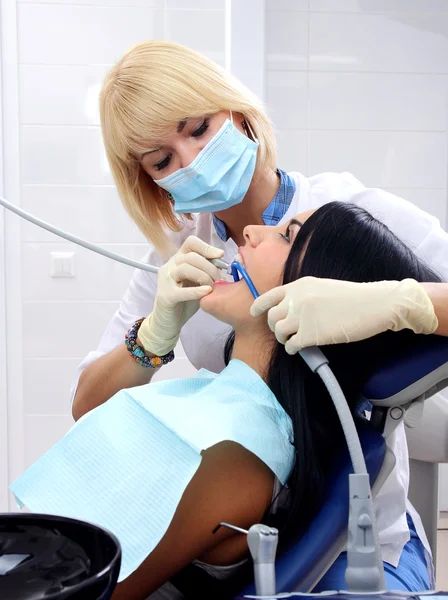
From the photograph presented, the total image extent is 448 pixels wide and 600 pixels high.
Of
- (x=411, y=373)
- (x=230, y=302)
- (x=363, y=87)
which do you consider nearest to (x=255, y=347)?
(x=230, y=302)

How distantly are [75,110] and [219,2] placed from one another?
2.54 ft

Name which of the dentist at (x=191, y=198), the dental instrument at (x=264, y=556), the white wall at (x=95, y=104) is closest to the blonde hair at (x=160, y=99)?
the dentist at (x=191, y=198)

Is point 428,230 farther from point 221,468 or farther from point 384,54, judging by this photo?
point 384,54

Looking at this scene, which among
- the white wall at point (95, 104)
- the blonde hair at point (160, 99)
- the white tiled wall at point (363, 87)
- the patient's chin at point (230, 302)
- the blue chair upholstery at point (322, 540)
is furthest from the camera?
the white tiled wall at point (363, 87)

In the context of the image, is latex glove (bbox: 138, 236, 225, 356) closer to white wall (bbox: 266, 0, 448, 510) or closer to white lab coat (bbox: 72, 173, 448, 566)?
white lab coat (bbox: 72, 173, 448, 566)

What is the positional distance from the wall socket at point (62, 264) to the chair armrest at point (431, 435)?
1.80m

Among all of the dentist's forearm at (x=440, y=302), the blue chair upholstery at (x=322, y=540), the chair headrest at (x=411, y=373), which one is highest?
the dentist's forearm at (x=440, y=302)

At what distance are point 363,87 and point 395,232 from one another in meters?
2.02

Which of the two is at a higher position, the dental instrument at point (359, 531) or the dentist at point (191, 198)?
the dentist at point (191, 198)

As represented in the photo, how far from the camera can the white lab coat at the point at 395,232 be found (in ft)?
4.50

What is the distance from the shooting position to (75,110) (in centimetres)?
295

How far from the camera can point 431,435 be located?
1633 mm

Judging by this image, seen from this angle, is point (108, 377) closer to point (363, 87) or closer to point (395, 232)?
point (395, 232)

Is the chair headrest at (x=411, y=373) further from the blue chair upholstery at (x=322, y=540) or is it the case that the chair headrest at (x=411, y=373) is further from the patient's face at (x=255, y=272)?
the patient's face at (x=255, y=272)
